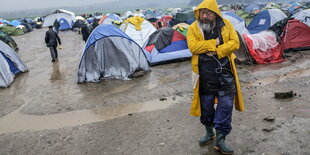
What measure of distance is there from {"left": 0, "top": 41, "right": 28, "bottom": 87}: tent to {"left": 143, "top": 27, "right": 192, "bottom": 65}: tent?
551cm

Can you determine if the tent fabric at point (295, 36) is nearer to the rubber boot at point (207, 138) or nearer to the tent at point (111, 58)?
the tent at point (111, 58)

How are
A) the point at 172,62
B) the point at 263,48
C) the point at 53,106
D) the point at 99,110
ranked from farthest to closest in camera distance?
the point at 172,62, the point at 263,48, the point at 53,106, the point at 99,110

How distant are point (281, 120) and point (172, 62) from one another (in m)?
6.43

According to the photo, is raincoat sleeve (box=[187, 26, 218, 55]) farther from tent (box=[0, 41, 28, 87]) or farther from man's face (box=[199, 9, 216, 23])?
tent (box=[0, 41, 28, 87])

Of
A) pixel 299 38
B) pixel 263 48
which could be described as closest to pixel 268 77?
pixel 263 48

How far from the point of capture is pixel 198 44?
3.38 meters

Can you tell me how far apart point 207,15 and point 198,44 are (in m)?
0.41

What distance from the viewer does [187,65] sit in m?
10.3

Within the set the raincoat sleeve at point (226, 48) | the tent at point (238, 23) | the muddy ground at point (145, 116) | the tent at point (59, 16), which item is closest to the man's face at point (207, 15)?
the raincoat sleeve at point (226, 48)

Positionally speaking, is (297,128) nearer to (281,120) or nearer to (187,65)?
(281,120)

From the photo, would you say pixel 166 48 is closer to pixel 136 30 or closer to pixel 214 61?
pixel 136 30

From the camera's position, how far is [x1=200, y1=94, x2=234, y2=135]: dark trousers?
346 cm

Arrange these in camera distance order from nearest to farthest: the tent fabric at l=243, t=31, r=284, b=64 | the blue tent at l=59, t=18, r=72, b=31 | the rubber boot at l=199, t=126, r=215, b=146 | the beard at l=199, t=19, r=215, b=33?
the beard at l=199, t=19, r=215, b=33, the rubber boot at l=199, t=126, r=215, b=146, the tent fabric at l=243, t=31, r=284, b=64, the blue tent at l=59, t=18, r=72, b=31

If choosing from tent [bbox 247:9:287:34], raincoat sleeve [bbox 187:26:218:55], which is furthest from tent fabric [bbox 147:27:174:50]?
raincoat sleeve [bbox 187:26:218:55]
